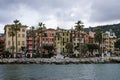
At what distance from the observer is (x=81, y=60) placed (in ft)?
456

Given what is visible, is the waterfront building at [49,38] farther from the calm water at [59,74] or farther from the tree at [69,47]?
the calm water at [59,74]

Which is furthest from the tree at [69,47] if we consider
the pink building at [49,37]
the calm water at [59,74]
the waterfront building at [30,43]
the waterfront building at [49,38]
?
the calm water at [59,74]

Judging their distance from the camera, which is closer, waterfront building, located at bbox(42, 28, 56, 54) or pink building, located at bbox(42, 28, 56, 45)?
waterfront building, located at bbox(42, 28, 56, 54)

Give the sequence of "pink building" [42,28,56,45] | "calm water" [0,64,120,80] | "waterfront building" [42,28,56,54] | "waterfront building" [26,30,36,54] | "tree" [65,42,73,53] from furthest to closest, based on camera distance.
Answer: "pink building" [42,28,56,45], "waterfront building" [42,28,56,54], "waterfront building" [26,30,36,54], "tree" [65,42,73,53], "calm water" [0,64,120,80]

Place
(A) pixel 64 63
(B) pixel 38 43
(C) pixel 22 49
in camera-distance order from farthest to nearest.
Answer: (B) pixel 38 43
(C) pixel 22 49
(A) pixel 64 63

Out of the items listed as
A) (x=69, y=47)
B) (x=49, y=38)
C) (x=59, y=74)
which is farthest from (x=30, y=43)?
(x=59, y=74)

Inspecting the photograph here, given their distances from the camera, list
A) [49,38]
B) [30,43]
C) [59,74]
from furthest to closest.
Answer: [49,38], [30,43], [59,74]

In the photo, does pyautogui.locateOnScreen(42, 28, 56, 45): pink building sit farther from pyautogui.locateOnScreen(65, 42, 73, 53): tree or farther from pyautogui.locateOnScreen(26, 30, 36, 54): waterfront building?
pyautogui.locateOnScreen(65, 42, 73, 53): tree

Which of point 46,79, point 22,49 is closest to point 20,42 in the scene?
point 22,49

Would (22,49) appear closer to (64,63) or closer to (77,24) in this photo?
(77,24)

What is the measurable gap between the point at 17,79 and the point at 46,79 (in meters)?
4.81

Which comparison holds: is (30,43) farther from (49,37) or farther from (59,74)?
(59,74)

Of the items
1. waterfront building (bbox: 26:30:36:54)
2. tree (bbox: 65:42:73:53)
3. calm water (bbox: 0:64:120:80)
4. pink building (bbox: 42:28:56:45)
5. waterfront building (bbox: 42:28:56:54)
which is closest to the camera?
calm water (bbox: 0:64:120:80)

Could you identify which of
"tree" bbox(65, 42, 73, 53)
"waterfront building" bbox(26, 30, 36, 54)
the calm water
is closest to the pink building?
"waterfront building" bbox(26, 30, 36, 54)
